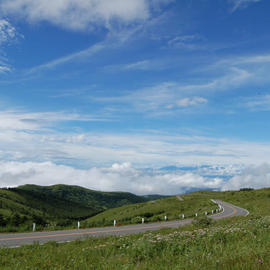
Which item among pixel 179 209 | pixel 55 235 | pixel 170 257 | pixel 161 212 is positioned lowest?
pixel 161 212

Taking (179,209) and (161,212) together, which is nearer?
(179,209)

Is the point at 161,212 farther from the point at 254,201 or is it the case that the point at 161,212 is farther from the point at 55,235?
the point at 55,235

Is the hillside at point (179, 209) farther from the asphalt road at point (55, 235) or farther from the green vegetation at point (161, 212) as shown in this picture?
the asphalt road at point (55, 235)

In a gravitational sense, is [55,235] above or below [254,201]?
above

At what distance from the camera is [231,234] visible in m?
11.6

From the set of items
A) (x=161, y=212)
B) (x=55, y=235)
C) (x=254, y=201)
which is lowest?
(x=161, y=212)

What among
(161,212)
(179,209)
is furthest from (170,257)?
(161,212)

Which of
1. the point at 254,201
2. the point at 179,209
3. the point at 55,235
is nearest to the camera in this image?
the point at 55,235

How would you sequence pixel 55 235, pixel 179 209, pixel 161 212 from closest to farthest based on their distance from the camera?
pixel 55 235, pixel 179 209, pixel 161 212

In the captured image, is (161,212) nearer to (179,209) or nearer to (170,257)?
(179,209)

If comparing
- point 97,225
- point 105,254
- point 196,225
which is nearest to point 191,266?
point 105,254

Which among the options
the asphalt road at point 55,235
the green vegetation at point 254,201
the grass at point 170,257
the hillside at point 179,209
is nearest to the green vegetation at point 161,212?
the hillside at point 179,209

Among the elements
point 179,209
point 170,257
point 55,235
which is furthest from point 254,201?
point 170,257

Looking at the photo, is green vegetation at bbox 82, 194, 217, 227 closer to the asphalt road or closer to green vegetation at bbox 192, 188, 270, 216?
the asphalt road
